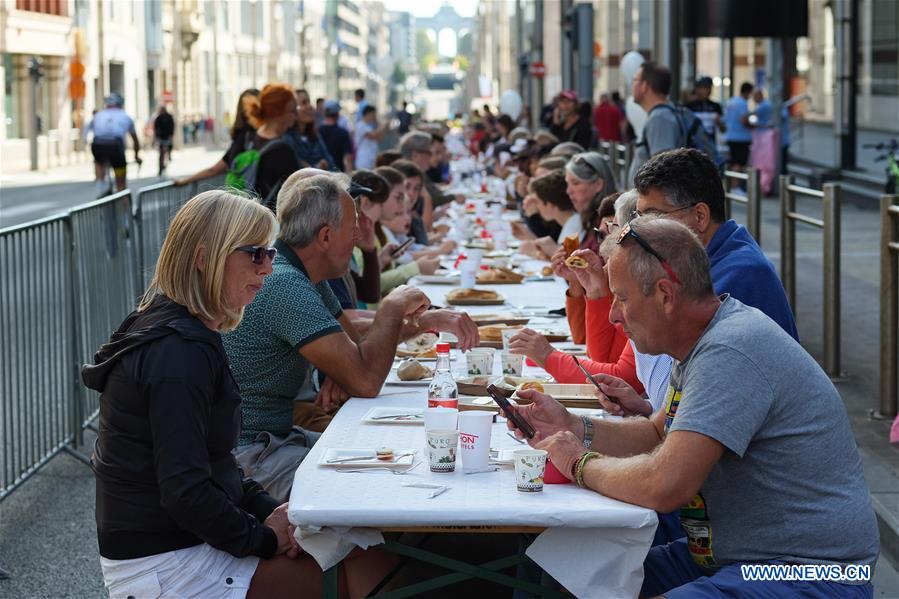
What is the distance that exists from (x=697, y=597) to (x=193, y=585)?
120 cm

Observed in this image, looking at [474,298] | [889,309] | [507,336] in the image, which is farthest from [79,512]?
[889,309]

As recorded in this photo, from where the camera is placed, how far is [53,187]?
3111cm

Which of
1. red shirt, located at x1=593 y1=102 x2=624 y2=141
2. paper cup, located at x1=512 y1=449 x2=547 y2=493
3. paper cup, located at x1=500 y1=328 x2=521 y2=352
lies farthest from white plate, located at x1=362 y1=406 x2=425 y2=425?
red shirt, located at x1=593 y1=102 x2=624 y2=141

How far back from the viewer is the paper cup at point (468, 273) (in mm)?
7312

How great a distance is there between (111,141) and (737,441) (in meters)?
19.2

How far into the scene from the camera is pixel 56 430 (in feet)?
21.6

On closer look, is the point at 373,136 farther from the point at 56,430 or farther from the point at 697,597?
the point at 697,597

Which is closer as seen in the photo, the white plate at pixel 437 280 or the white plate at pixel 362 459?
the white plate at pixel 362 459

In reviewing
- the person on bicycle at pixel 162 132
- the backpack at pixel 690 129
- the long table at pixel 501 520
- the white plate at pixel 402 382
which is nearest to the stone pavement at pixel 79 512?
the white plate at pixel 402 382

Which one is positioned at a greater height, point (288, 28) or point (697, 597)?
point (288, 28)

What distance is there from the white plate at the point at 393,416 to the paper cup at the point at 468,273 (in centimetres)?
303

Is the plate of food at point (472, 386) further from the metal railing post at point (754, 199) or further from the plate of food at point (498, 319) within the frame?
the metal railing post at point (754, 199)

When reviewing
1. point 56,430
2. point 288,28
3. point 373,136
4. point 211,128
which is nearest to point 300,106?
point 373,136
